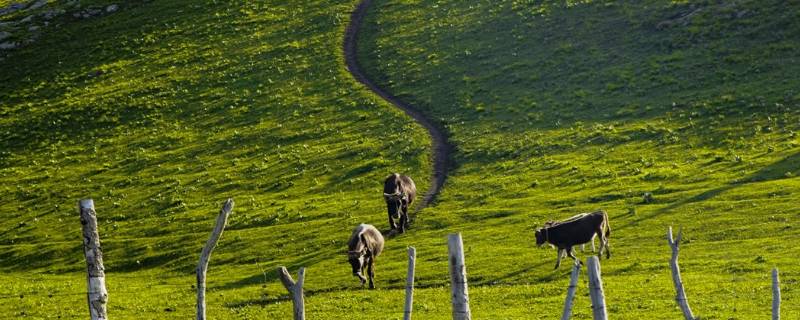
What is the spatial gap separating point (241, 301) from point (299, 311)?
2213 cm

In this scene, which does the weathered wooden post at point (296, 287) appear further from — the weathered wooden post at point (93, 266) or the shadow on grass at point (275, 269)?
the shadow on grass at point (275, 269)

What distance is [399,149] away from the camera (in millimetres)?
67688

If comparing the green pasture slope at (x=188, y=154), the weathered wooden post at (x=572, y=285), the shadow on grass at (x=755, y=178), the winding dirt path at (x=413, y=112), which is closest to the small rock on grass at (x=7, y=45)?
the green pasture slope at (x=188, y=154)

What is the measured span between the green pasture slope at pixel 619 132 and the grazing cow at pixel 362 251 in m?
2.29

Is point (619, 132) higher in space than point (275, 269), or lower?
lower

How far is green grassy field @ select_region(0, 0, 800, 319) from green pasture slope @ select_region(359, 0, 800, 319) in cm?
19

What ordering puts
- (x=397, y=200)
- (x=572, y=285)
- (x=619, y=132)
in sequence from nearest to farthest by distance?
(x=572, y=285)
(x=397, y=200)
(x=619, y=132)

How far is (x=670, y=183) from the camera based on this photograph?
52531mm

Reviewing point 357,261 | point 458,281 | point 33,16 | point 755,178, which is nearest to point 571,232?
point 357,261

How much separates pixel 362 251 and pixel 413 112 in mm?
41580

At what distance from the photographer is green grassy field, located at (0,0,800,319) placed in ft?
126

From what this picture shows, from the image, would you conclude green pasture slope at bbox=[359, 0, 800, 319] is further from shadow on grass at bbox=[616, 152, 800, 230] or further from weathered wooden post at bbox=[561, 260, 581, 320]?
weathered wooden post at bbox=[561, 260, 581, 320]

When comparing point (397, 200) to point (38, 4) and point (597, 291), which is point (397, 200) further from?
point (38, 4)

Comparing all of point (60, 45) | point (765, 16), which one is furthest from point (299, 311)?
A: point (60, 45)
